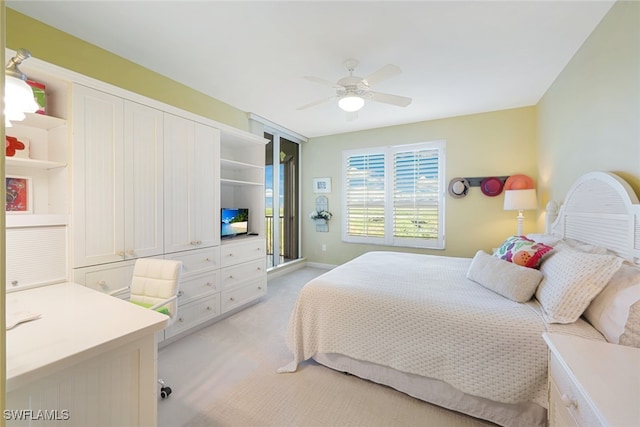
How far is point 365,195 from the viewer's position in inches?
186

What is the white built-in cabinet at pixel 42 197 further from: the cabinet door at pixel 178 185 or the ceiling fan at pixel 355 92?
the ceiling fan at pixel 355 92

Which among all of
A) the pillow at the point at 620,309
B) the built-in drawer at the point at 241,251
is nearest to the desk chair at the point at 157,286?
the built-in drawer at the point at 241,251

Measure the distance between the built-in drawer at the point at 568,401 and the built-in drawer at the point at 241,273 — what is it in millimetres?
2707

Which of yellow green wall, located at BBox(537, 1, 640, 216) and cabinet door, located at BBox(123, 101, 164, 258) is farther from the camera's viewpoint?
cabinet door, located at BBox(123, 101, 164, 258)

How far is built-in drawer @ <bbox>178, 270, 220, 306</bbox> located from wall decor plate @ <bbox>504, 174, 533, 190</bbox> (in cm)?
387

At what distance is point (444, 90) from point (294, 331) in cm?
306

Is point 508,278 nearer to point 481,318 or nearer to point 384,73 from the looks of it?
point 481,318

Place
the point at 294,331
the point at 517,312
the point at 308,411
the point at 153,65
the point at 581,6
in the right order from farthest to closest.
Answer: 1. the point at 153,65
2. the point at 294,331
3. the point at 581,6
4. the point at 308,411
5. the point at 517,312

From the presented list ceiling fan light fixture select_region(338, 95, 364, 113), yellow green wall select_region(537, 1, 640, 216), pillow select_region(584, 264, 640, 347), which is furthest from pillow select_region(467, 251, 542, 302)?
ceiling fan light fixture select_region(338, 95, 364, 113)

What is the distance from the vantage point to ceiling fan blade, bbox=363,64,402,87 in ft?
Result: 6.35

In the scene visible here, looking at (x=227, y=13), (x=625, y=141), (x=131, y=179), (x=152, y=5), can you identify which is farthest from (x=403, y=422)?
(x=152, y=5)

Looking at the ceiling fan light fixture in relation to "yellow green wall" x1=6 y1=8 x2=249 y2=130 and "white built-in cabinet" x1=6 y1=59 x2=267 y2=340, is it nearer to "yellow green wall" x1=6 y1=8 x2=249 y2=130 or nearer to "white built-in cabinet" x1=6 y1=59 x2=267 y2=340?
"white built-in cabinet" x1=6 y1=59 x2=267 y2=340

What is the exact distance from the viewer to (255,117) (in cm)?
382

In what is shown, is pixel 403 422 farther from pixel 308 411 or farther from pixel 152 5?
pixel 152 5
